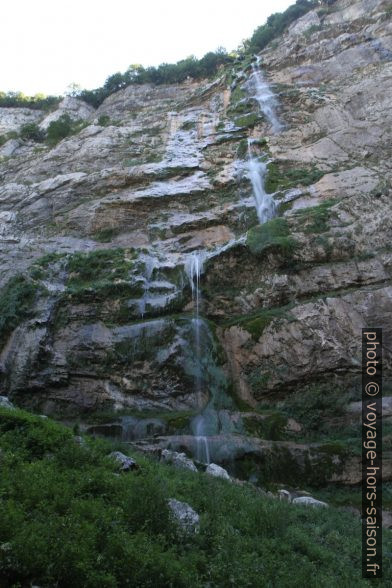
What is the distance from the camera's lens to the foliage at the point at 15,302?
1567 centimetres

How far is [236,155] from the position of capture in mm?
23047

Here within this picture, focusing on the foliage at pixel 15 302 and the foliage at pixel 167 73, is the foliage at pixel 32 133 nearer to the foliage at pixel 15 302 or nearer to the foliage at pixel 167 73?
the foliage at pixel 167 73

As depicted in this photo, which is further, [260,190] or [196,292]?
[260,190]

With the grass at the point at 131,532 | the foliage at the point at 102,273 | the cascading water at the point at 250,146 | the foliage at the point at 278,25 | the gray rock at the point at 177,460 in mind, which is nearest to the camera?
the grass at the point at 131,532

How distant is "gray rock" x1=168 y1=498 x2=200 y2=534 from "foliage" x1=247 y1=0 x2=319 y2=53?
117 ft

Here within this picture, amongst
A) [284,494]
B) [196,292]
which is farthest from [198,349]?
[284,494]

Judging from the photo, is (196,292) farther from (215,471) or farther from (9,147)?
(9,147)

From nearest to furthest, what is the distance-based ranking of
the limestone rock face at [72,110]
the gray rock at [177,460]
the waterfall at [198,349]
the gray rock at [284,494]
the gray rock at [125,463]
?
the gray rock at [125,463], the gray rock at [177,460], the gray rock at [284,494], the waterfall at [198,349], the limestone rock face at [72,110]

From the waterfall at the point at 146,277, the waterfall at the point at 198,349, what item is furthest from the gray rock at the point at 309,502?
the waterfall at the point at 146,277

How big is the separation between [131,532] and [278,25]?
3871 centimetres

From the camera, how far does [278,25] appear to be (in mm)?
36281

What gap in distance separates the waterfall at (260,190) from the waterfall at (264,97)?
2.29 meters

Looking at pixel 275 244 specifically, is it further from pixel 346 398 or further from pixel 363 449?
pixel 363 449

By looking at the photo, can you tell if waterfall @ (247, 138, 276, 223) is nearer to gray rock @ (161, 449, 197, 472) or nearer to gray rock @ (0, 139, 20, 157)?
gray rock @ (161, 449, 197, 472)
